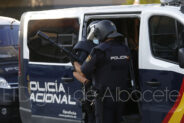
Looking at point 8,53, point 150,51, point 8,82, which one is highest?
point 150,51

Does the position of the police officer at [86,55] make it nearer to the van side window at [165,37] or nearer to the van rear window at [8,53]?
the van side window at [165,37]

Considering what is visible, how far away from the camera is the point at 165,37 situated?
4.95 m

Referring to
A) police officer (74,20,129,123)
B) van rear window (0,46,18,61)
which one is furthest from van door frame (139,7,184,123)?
van rear window (0,46,18,61)

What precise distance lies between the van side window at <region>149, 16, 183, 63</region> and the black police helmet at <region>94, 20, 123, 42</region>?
0.57 meters

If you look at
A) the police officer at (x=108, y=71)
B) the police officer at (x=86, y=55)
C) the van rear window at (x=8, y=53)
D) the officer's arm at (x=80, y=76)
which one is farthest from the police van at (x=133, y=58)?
the van rear window at (x=8, y=53)

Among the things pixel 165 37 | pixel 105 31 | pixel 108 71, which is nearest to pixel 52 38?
pixel 105 31

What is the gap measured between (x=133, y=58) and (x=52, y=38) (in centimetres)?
107

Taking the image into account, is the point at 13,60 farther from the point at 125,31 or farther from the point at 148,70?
the point at 148,70

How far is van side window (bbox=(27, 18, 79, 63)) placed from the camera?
5707 mm

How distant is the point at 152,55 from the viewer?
5066 mm

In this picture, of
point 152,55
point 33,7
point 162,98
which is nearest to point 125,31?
point 152,55

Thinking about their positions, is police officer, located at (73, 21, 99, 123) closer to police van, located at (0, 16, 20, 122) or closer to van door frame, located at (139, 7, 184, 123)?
van door frame, located at (139, 7, 184, 123)

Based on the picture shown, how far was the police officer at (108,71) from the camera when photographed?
4.62 m

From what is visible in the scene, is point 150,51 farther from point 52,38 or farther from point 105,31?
point 52,38
